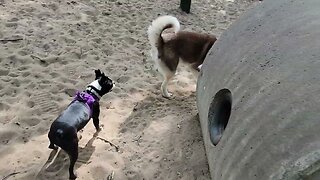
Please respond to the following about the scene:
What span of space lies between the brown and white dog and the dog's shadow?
128cm

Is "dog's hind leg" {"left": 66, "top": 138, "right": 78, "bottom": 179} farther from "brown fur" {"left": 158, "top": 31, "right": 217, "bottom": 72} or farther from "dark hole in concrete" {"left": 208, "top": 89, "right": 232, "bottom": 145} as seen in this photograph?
"brown fur" {"left": 158, "top": 31, "right": 217, "bottom": 72}

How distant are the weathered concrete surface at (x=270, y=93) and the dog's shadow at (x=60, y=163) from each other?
957 millimetres

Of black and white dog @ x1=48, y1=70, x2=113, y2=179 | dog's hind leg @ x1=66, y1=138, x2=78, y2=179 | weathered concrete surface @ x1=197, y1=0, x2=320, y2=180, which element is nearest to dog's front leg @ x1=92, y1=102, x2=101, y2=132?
black and white dog @ x1=48, y1=70, x2=113, y2=179

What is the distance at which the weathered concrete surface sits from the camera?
7.09 ft

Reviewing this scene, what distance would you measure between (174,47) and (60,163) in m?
1.70

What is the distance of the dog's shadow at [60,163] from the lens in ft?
11.8

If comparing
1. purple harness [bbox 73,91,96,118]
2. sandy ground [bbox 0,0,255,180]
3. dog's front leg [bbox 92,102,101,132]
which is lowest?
sandy ground [bbox 0,0,255,180]

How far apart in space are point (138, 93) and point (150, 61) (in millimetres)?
765

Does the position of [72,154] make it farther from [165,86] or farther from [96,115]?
[165,86]

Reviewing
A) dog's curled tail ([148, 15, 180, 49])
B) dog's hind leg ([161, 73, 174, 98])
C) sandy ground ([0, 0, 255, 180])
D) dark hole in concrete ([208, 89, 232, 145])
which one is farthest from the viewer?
dog's hind leg ([161, 73, 174, 98])

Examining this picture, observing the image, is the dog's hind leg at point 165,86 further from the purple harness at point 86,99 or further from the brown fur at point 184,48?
the purple harness at point 86,99

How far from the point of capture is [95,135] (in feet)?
13.5

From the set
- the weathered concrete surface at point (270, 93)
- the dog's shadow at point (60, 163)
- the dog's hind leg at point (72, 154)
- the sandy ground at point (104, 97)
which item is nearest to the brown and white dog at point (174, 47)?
the sandy ground at point (104, 97)

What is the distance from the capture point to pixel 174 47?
15.9 feet
